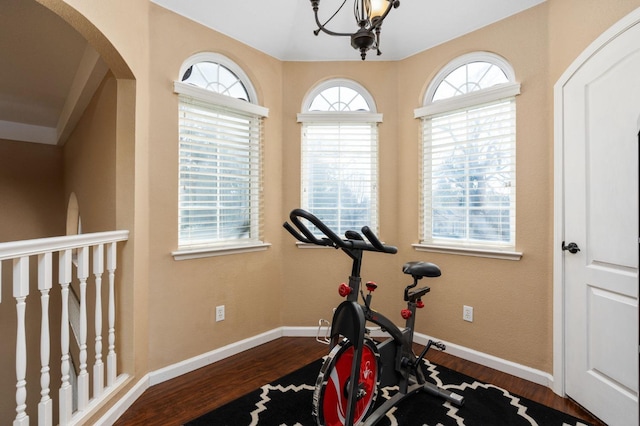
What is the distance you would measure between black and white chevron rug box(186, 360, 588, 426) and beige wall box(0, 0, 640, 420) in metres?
0.46

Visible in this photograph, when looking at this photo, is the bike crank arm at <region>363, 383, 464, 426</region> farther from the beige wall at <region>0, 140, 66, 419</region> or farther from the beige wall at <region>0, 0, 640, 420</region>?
the beige wall at <region>0, 140, 66, 419</region>

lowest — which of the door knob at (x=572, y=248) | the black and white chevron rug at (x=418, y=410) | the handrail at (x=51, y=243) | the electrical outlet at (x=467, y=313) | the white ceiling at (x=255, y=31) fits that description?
the black and white chevron rug at (x=418, y=410)

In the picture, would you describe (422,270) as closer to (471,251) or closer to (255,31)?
(471,251)

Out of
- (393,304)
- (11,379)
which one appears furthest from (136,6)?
(11,379)

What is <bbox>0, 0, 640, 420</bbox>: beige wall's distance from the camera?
7.20ft

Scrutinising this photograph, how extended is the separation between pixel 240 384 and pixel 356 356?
117 cm

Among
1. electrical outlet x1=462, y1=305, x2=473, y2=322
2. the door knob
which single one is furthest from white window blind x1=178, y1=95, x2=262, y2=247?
the door knob

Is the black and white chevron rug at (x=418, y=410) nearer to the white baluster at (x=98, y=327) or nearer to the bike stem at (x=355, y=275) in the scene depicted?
the white baluster at (x=98, y=327)

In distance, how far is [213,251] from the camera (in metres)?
2.67

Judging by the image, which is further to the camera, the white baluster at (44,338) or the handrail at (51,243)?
the white baluster at (44,338)

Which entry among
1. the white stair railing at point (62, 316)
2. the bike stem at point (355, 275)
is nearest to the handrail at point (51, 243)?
the white stair railing at point (62, 316)

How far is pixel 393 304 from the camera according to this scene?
10.3ft

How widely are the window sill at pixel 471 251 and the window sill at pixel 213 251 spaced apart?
1463 mm

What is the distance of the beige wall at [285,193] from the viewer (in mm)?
2195
